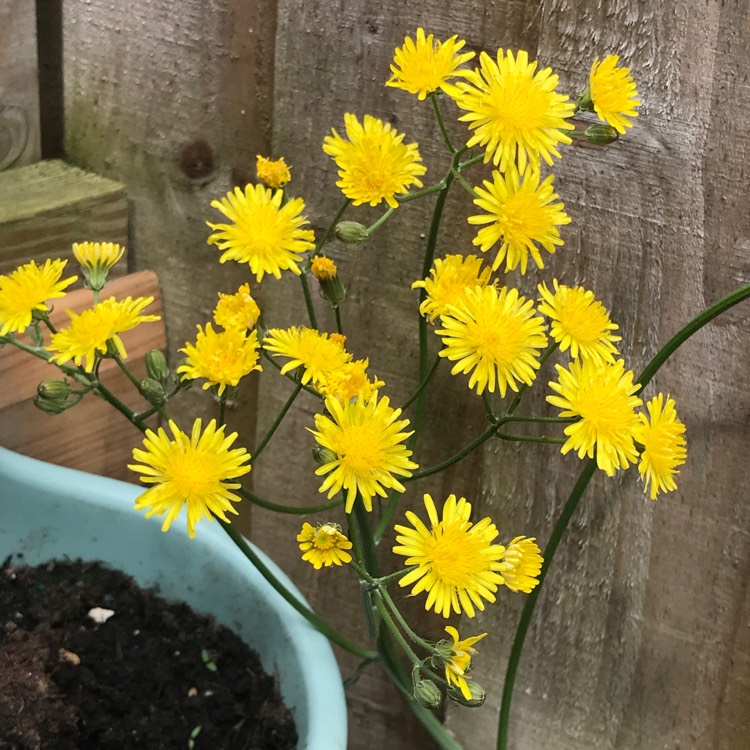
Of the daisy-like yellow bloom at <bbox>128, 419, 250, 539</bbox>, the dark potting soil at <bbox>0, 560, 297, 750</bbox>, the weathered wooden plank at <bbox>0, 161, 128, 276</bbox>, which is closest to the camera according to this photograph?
the daisy-like yellow bloom at <bbox>128, 419, 250, 539</bbox>

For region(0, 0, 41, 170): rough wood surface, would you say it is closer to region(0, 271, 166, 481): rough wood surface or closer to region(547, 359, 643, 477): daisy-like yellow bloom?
region(0, 271, 166, 481): rough wood surface

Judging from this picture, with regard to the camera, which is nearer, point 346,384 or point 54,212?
point 346,384

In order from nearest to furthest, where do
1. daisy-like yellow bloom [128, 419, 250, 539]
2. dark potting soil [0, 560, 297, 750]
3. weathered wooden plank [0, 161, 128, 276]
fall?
1. daisy-like yellow bloom [128, 419, 250, 539]
2. dark potting soil [0, 560, 297, 750]
3. weathered wooden plank [0, 161, 128, 276]

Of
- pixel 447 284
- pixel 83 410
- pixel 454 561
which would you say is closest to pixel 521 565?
pixel 454 561

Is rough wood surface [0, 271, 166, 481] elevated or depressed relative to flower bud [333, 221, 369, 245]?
depressed

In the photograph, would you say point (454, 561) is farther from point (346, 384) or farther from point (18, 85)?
point (18, 85)

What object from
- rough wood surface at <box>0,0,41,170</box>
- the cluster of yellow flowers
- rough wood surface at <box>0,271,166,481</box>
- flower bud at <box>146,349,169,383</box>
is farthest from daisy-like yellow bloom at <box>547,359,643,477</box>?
rough wood surface at <box>0,0,41,170</box>

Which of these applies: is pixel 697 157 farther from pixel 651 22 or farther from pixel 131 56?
pixel 131 56
